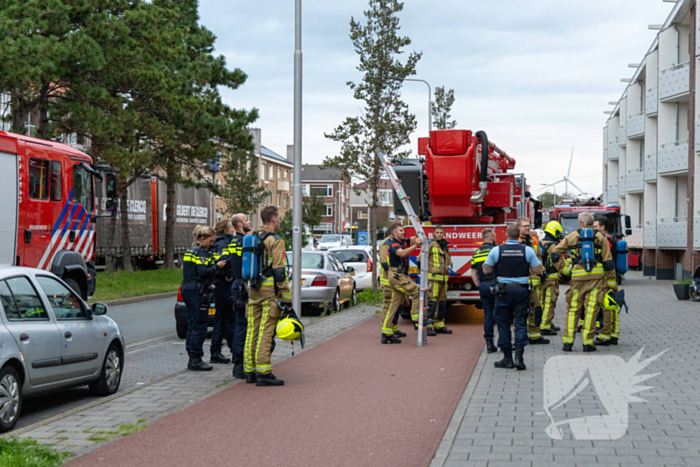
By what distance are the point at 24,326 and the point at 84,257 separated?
743 cm

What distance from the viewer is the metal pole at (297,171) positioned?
12336 mm

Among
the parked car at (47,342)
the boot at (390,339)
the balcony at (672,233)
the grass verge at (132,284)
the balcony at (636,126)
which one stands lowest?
the grass verge at (132,284)

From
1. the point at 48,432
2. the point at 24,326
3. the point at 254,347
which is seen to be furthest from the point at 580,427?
the point at 24,326

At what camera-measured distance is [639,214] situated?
4372 cm

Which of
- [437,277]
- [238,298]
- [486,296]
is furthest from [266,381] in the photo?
[437,277]

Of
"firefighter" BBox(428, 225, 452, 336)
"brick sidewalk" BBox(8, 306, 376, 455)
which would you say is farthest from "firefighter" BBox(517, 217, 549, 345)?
"brick sidewalk" BBox(8, 306, 376, 455)

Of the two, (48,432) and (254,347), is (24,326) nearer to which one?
(48,432)

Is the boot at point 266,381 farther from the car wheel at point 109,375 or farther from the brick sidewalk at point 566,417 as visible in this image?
the brick sidewalk at point 566,417

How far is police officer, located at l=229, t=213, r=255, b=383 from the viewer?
838cm

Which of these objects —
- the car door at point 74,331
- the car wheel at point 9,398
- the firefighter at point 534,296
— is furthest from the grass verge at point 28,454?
the firefighter at point 534,296

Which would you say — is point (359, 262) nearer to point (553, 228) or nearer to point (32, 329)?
point (553, 228)

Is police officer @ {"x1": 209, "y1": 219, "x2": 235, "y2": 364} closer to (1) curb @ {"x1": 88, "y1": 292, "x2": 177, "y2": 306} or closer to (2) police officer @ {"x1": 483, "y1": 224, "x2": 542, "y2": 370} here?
(2) police officer @ {"x1": 483, "y1": 224, "x2": 542, "y2": 370}

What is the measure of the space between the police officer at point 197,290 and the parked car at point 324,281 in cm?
705

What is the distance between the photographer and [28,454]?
5148 mm
